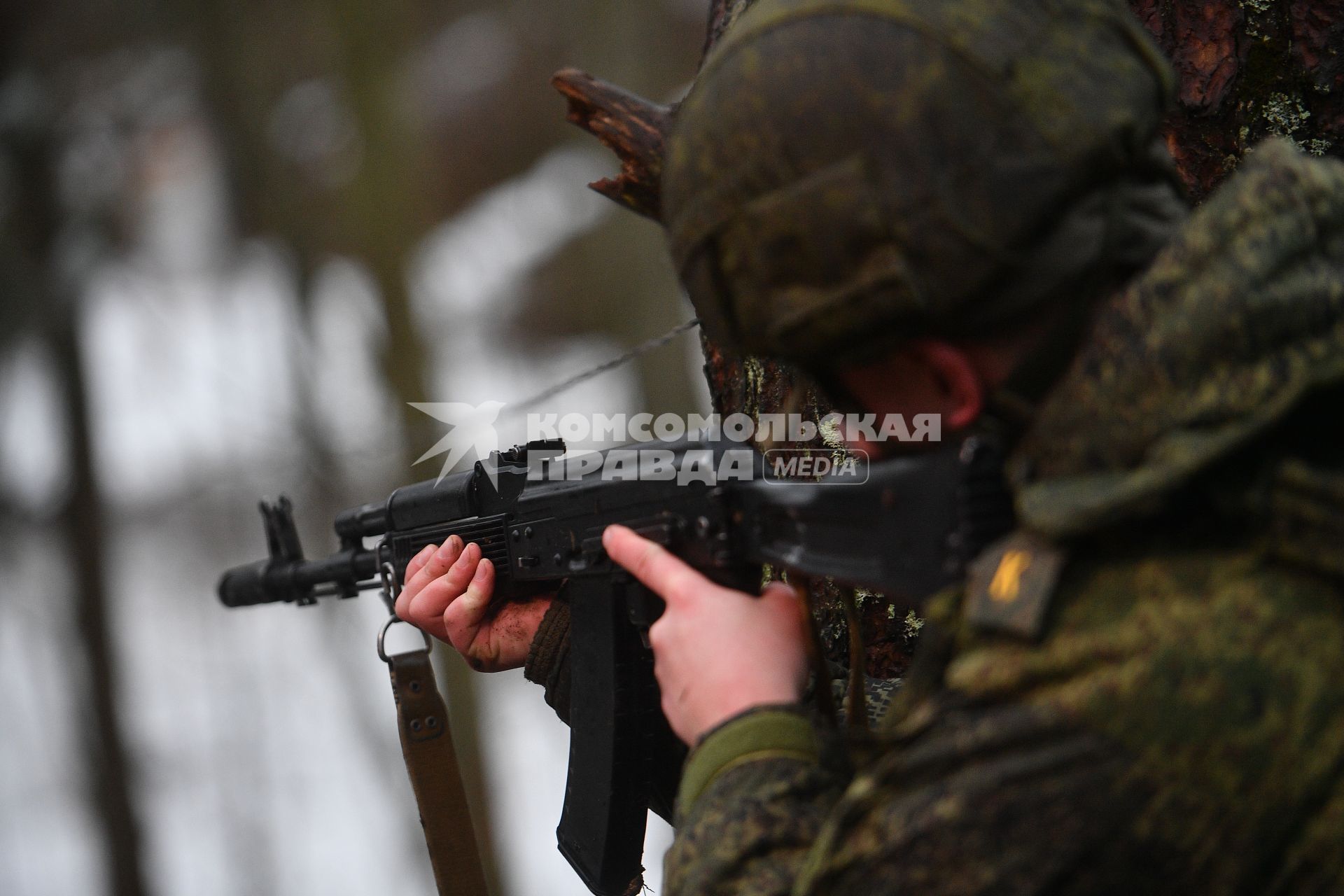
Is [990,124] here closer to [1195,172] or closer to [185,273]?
[1195,172]

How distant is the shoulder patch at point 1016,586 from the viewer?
3.44 ft

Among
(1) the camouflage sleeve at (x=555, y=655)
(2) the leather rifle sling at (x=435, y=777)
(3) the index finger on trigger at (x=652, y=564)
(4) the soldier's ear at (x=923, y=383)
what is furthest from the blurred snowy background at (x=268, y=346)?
(4) the soldier's ear at (x=923, y=383)

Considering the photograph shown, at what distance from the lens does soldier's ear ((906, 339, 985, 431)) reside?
1281mm

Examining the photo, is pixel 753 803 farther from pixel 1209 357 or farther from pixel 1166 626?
pixel 1209 357

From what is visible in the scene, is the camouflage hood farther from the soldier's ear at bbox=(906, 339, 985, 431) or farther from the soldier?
the soldier's ear at bbox=(906, 339, 985, 431)

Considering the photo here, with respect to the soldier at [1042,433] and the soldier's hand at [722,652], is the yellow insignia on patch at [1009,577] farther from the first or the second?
the soldier's hand at [722,652]

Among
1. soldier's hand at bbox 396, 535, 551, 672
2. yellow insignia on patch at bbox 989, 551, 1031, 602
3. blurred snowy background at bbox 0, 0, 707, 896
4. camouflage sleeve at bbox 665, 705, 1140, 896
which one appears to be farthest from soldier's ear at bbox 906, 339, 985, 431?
blurred snowy background at bbox 0, 0, 707, 896

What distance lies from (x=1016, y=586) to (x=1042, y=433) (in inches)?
7.7

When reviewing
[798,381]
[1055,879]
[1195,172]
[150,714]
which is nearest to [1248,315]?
[1055,879]

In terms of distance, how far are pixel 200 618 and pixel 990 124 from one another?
29.2ft

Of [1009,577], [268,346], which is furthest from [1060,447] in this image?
[268,346]

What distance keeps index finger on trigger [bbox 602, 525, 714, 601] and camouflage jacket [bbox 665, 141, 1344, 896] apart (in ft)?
1.56

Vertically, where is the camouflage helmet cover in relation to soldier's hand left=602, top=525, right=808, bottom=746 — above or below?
above

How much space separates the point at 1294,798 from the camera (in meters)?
1.00
